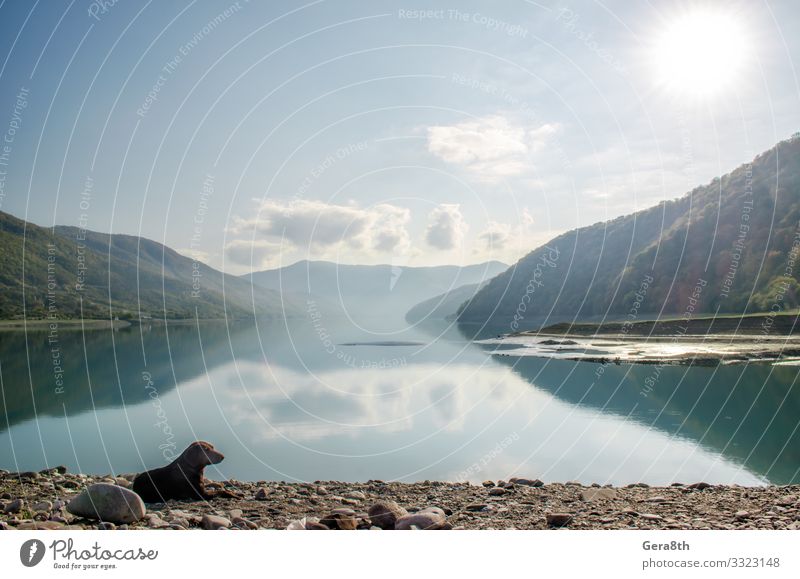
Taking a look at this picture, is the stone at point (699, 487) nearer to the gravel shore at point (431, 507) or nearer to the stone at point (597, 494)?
the gravel shore at point (431, 507)

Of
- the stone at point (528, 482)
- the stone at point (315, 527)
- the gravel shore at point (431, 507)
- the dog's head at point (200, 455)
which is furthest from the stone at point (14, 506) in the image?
the stone at point (528, 482)

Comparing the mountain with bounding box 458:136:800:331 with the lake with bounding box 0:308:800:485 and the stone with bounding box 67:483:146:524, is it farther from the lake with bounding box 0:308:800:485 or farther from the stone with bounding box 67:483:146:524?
the stone with bounding box 67:483:146:524

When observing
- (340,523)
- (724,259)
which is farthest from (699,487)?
(724,259)

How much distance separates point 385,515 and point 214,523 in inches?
121

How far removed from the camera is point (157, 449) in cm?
2322

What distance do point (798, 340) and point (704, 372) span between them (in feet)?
86.3

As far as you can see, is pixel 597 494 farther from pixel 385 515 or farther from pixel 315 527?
pixel 315 527

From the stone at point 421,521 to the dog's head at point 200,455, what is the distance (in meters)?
6.28

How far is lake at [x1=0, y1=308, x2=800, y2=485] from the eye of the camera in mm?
19922

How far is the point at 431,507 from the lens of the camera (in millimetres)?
11781

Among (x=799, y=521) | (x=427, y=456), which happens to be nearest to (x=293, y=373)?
(x=427, y=456)

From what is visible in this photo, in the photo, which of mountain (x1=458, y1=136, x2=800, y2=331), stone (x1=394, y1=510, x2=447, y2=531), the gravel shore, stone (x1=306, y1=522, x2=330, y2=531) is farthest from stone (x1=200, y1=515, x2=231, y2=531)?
mountain (x1=458, y1=136, x2=800, y2=331)

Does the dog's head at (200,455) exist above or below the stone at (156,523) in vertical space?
above

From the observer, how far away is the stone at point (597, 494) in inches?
500
